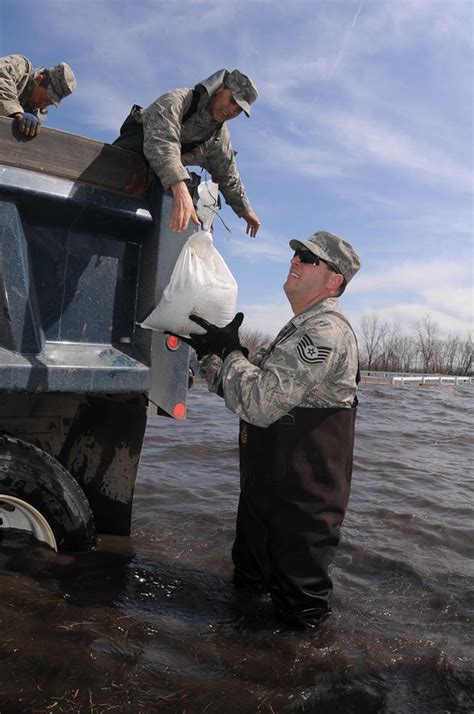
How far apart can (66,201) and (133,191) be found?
35cm

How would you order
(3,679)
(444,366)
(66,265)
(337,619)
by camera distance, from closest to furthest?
(3,679)
(66,265)
(337,619)
(444,366)

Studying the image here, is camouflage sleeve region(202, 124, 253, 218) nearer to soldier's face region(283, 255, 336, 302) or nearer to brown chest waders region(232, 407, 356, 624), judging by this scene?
soldier's face region(283, 255, 336, 302)

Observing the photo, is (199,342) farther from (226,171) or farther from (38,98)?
(38,98)

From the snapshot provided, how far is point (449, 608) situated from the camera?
10.6 ft

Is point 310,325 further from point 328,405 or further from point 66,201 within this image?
point 66,201

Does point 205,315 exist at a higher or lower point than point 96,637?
higher

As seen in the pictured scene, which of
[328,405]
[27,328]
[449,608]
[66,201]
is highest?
[66,201]

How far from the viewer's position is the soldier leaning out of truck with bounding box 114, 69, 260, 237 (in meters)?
2.58

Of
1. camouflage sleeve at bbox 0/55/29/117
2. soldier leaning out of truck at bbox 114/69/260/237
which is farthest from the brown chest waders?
camouflage sleeve at bbox 0/55/29/117

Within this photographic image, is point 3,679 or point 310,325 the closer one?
point 3,679

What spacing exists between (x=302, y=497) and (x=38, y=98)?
9.78 feet

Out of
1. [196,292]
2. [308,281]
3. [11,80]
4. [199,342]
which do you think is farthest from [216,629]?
[11,80]

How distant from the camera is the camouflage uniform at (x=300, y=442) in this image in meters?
2.51

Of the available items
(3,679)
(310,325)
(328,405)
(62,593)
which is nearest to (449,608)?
(328,405)
